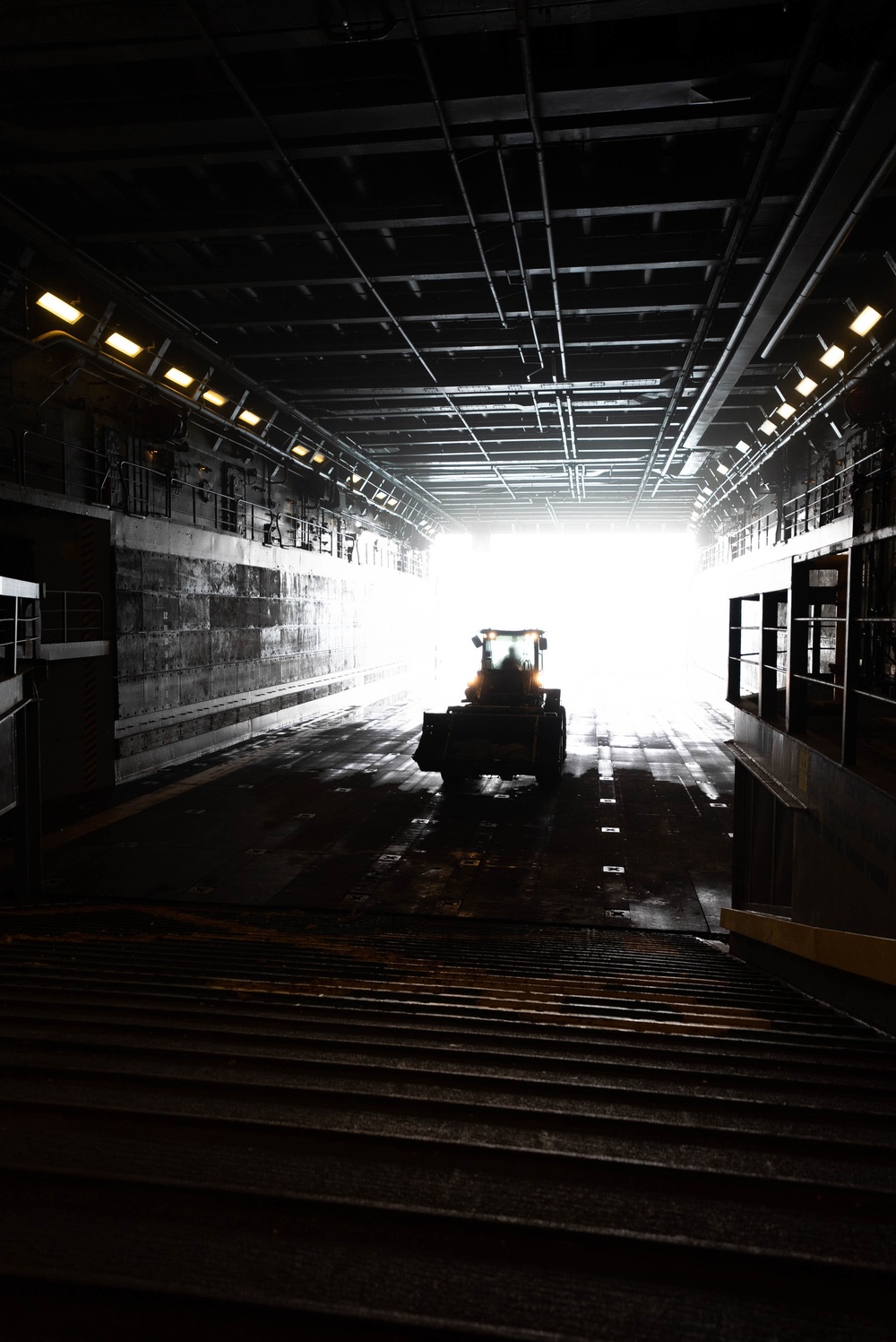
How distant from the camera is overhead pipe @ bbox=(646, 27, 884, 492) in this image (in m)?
7.89

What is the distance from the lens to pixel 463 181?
33.9ft

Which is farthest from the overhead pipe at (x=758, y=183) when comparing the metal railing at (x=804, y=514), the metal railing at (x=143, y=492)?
the metal railing at (x=143, y=492)

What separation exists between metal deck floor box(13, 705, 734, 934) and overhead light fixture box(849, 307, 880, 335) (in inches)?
309

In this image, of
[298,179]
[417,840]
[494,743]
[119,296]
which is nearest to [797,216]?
[298,179]

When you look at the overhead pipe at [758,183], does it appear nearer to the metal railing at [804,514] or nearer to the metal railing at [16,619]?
the metal railing at [804,514]

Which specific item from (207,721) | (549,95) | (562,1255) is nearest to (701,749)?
(207,721)

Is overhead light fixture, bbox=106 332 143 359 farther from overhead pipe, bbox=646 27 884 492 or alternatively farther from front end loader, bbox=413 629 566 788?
overhead pipe, bbox=646 27 884 492

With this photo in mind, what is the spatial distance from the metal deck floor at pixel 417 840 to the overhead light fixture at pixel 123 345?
25.4ft

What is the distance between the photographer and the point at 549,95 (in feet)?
28.2

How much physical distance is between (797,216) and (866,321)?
3.67 metres

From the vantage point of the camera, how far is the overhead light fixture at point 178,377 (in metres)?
15.9

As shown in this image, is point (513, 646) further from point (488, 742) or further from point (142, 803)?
point (142, 803)

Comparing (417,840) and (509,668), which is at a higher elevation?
(509,668)

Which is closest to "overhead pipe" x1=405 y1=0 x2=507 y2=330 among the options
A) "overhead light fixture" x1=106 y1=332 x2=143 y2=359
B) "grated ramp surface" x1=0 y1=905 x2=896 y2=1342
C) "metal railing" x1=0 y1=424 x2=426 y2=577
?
"overhead light fixture" x1=106 y1=332 x2=143 y2=359
